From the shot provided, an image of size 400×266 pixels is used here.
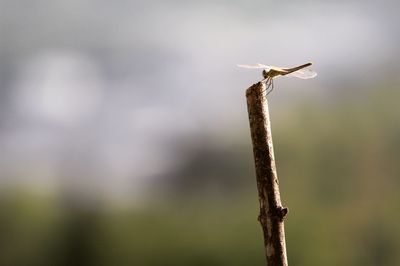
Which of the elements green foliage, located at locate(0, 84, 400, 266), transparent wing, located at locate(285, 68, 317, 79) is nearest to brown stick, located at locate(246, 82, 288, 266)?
transparent wing, located at locate(285, 68, 317, 79)

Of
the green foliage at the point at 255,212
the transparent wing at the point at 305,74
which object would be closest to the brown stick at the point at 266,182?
the transparent wing at the point at 305,74

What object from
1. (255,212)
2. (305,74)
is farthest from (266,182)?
(255,212)

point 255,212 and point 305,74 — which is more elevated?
point 305,74

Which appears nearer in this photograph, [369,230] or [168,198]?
[369,230]

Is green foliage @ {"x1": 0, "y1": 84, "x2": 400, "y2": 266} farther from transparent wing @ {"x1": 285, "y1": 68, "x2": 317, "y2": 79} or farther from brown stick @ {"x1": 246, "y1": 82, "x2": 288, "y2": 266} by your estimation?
brown stick @ {"x1": 246, "y1": 82, "x2": 288, "y2": 266}

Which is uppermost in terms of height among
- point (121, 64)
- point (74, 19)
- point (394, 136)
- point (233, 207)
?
point (74, 19)

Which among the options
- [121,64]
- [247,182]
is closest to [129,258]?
[247,182]

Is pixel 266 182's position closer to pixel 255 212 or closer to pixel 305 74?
pixel 305 74

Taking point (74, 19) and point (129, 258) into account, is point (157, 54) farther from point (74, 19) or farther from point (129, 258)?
point (129, 258)
